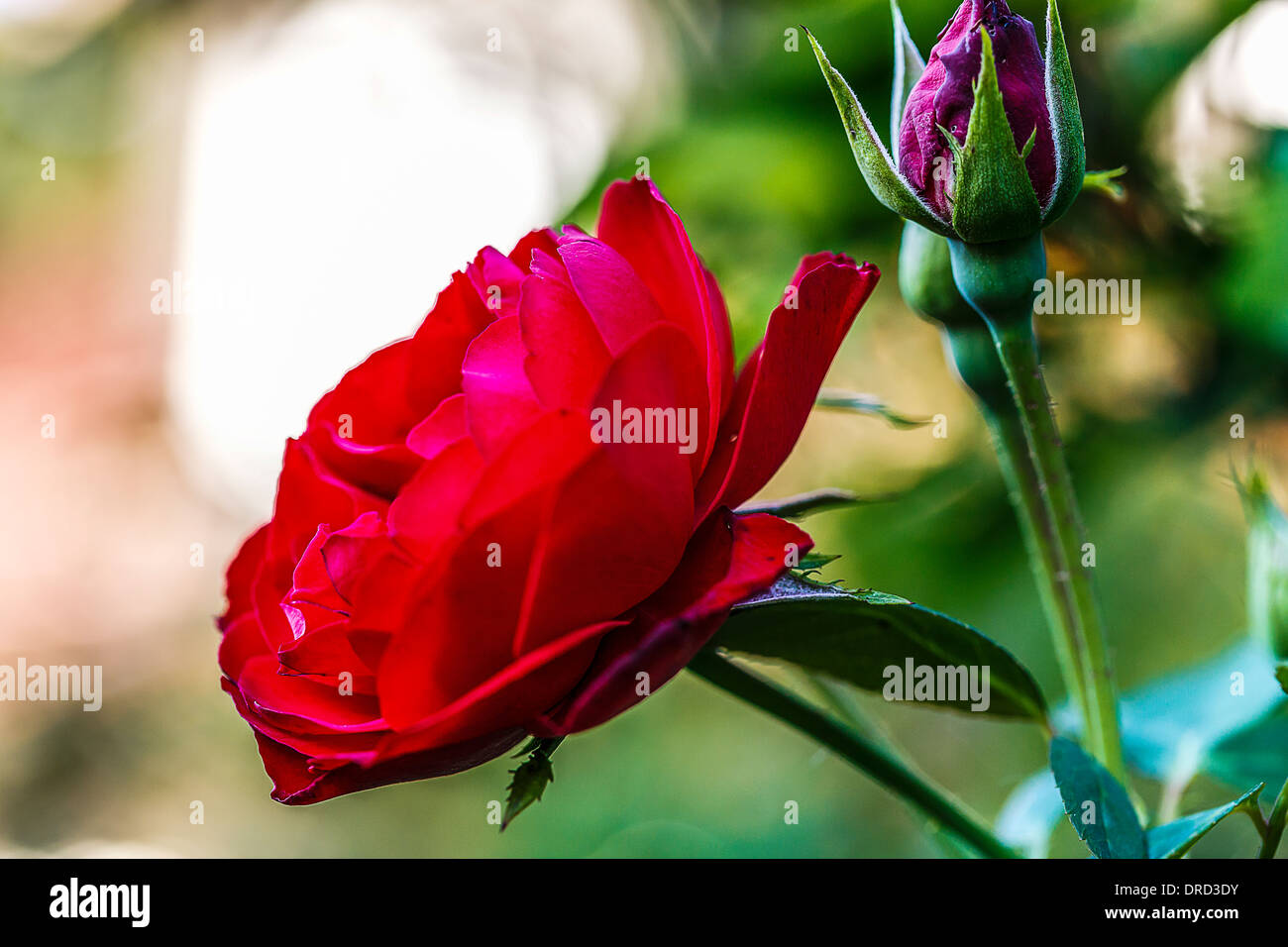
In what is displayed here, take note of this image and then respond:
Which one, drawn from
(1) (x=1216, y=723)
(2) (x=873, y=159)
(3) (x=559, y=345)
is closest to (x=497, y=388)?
(3) (x=559, y=345)

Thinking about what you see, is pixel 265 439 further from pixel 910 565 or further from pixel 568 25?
pixel 910 565

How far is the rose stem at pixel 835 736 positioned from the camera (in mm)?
319

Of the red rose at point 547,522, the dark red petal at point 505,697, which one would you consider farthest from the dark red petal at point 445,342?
the dark red petal at point 505,697

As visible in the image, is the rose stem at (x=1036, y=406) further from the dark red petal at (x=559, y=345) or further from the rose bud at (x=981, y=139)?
the dark red petal at (x=559, y=345)

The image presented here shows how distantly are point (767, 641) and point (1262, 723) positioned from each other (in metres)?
0.24

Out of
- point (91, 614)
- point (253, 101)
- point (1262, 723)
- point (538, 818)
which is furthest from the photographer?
point (91, 614)

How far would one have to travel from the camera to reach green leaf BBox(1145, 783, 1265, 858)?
278 mm

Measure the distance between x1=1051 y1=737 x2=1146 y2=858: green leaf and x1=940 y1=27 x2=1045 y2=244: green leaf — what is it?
148mm

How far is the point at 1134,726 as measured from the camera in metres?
0.48

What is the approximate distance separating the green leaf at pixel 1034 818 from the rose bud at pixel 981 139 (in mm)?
271

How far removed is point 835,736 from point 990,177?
0.17 m

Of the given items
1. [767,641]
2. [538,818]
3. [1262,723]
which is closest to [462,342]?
[767,641]

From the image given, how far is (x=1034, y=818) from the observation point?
0.45 m

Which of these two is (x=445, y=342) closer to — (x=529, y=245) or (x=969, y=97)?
(x=529, y=245)
